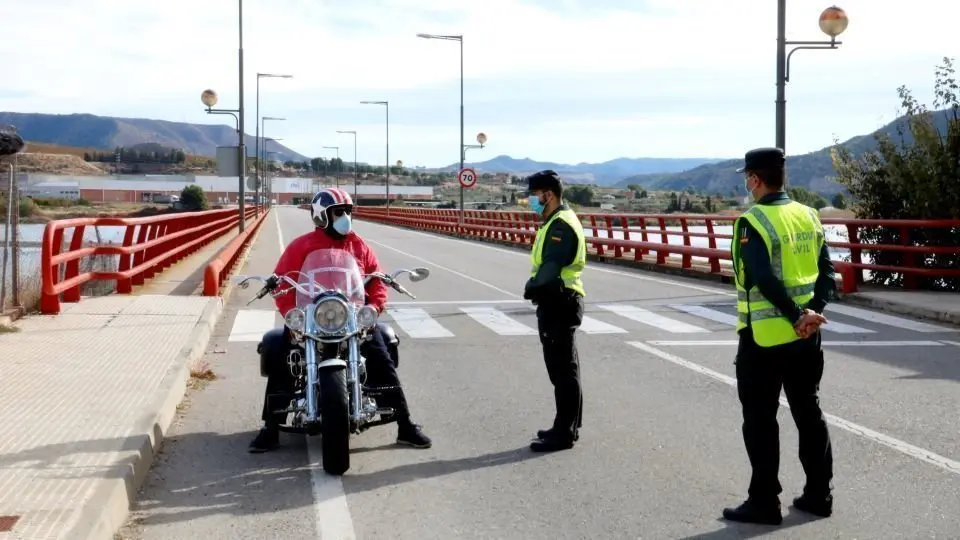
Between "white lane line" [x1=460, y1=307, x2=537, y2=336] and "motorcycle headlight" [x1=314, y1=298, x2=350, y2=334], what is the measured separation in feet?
21.6

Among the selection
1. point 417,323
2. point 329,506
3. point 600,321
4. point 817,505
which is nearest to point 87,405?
point 329,506

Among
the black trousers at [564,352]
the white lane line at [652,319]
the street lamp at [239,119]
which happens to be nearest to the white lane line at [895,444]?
the black trousers at [564,352]

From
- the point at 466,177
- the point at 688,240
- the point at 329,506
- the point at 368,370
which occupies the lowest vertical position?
the point at 329,506

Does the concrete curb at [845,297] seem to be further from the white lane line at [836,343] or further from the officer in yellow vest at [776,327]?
the officer in yellow vest at [776,327]

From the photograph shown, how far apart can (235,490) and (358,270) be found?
1.52 meters

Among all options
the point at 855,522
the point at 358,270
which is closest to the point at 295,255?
the point at 358,270

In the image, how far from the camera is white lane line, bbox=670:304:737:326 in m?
14.6

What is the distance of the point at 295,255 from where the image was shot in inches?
278

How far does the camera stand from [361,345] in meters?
7.21

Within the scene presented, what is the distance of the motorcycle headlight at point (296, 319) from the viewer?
6656 mm

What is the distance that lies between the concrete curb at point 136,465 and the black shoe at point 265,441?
60 cm

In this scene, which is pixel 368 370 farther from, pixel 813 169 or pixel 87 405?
pixel 813 169

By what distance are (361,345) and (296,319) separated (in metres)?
0.65

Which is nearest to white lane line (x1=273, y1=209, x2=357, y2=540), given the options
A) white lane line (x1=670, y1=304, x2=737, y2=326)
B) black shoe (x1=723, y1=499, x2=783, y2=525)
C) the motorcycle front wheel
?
the motorcycle front wheel
